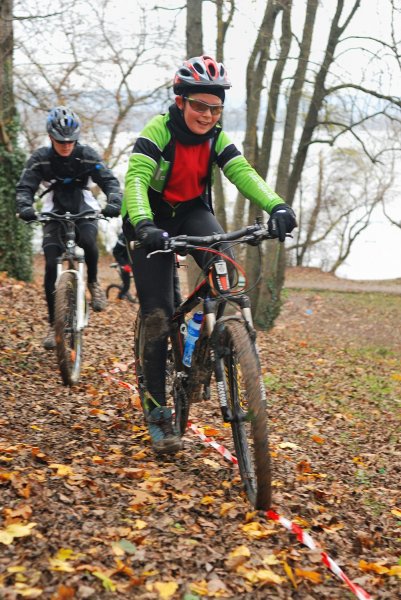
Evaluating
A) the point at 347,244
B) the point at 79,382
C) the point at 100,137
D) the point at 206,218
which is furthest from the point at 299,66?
the point at 347,244

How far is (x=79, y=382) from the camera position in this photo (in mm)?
7098

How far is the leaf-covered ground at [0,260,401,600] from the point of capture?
3.33 metres

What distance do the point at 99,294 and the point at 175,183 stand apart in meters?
3.18

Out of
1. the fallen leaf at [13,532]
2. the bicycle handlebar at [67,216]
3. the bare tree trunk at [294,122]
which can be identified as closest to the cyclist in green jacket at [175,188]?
the fallen leaf at [13,532]

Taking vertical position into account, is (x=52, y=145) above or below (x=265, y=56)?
below

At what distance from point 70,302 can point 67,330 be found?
0.27 m

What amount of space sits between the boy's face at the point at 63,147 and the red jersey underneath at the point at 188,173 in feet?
8.91

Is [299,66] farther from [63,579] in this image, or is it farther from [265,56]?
[63,579]

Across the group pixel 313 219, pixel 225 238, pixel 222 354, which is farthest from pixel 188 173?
pixel 313 219

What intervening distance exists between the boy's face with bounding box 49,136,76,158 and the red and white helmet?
2.87 m

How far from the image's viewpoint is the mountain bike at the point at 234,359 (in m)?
3.82

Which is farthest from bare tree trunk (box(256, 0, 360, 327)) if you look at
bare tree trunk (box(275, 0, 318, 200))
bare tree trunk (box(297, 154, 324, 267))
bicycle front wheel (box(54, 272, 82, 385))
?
bare tree trunk (box(297, 154, 324, 267))

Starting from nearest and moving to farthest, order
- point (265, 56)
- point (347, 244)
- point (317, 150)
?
point (265, 56)
point (317, 150)
point (347, 244)

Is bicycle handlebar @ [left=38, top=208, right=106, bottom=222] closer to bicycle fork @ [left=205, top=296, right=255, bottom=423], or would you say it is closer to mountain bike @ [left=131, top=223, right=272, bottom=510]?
mountain bike @ [left=131, top=223, right=272, bottom=510]
